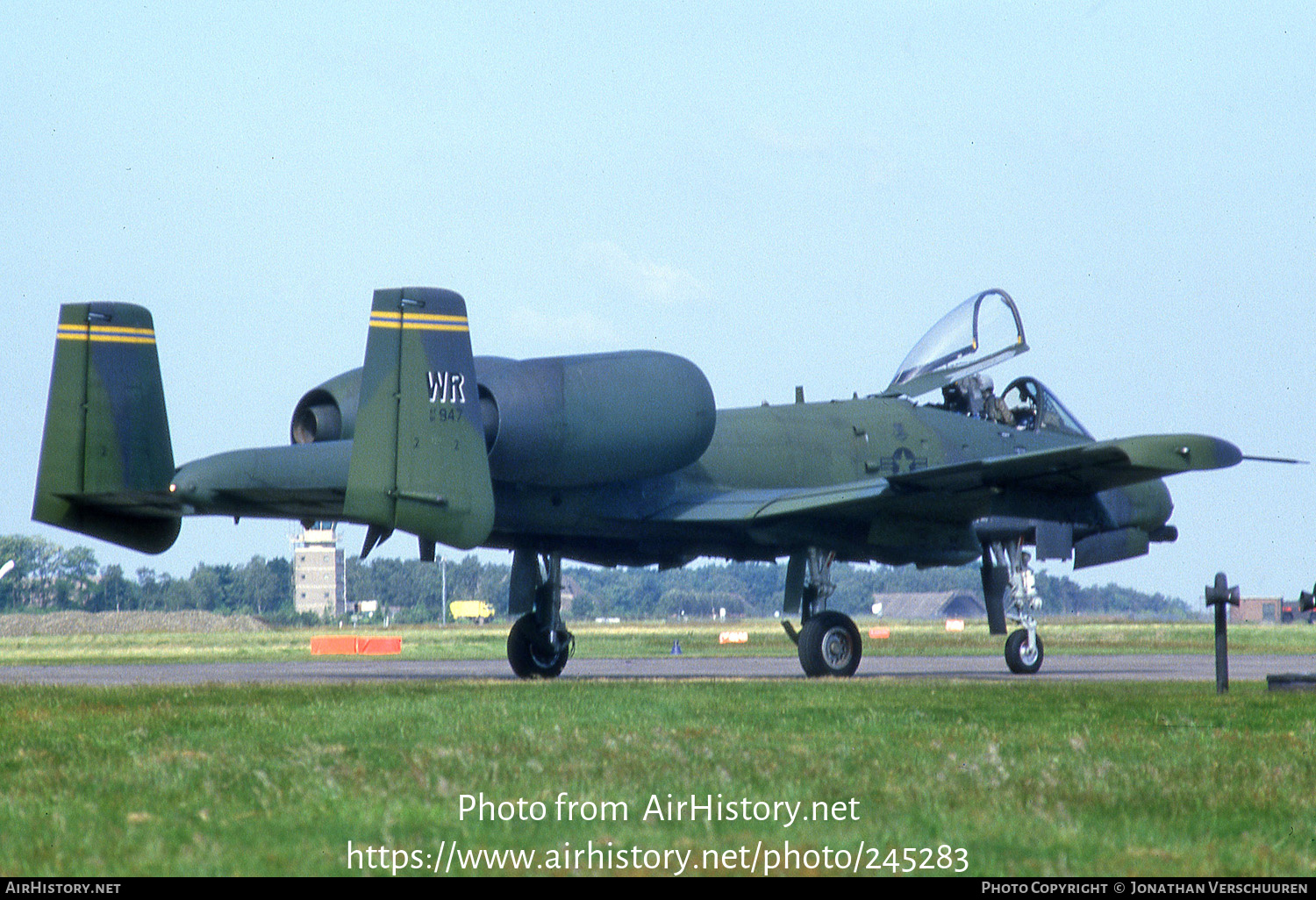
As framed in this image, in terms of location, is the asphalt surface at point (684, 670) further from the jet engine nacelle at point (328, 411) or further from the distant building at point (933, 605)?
the distant building at point (933, 605)

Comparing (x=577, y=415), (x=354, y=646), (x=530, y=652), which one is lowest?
(x=354, y=646)

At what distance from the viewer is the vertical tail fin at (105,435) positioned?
57.5ft

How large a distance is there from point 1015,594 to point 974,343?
3984 millimetres

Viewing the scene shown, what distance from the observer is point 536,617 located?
20.2 meters

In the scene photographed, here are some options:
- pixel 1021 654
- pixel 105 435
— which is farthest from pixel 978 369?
pixel 105 435

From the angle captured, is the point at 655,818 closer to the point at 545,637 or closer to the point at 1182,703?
the point at 1182,703

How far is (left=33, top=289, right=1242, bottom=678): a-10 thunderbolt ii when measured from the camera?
→ 15469 mm

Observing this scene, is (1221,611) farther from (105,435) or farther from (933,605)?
(933,605)

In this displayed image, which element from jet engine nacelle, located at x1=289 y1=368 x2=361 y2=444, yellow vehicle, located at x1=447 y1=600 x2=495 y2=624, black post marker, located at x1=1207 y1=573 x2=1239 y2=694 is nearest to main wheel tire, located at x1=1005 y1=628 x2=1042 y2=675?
black post marker, located at x1=1207 y1=573 x2=1239 y2=694

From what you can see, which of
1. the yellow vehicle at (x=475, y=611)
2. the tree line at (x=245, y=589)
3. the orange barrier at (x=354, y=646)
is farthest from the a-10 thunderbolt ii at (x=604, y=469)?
the yellow vehicle at (x=475, y=611)

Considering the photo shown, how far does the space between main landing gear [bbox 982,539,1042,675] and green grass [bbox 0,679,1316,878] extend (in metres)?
7.21

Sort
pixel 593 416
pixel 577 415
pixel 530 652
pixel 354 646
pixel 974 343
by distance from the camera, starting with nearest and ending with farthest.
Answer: pixel 577 415 < pixel 593 416 < pixel 530 652 < pixel 974 343 < pixel 354 646

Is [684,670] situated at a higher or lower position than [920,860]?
lower

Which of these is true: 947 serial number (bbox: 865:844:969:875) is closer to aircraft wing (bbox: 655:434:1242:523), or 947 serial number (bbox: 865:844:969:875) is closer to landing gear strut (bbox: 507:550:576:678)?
aircraft wing (bbox: 655:434:1242:523)
